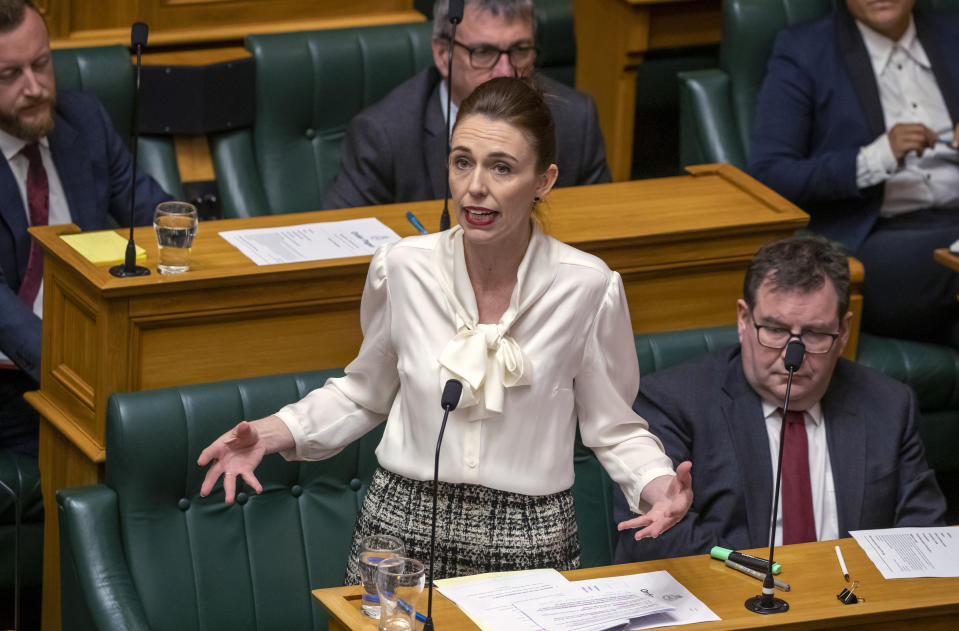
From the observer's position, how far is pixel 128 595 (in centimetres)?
261

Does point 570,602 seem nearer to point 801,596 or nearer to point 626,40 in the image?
point 801,596

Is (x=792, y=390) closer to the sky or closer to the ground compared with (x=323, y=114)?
closer to the ground

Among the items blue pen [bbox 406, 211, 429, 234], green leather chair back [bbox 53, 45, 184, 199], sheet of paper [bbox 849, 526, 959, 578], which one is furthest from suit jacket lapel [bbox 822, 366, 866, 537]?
green leather chair back [bbox 53, 45, 184, 199]

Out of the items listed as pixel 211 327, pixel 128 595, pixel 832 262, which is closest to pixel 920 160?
pixel 832 262

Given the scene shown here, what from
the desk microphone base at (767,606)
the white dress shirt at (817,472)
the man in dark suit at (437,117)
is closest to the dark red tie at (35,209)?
the man in dark suit at (437,117)

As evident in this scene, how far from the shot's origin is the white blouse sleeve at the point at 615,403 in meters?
2.23

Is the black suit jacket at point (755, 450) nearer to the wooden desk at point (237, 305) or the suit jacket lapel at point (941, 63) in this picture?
the wooden desk at point (237, 305)

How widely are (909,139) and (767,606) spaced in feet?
6.55

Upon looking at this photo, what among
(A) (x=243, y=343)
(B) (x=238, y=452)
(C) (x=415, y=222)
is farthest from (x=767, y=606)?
(C) (x=415, y=222)

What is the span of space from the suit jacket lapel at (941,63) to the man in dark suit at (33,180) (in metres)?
2.04

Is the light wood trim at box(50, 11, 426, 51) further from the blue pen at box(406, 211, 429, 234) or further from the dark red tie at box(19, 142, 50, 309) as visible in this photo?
the blue pen at box(406, 211, 429, 234)

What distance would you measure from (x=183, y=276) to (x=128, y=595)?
57 centimetres

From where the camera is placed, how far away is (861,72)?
4062mm

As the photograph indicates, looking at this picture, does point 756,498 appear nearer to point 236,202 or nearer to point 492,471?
point 492,471
